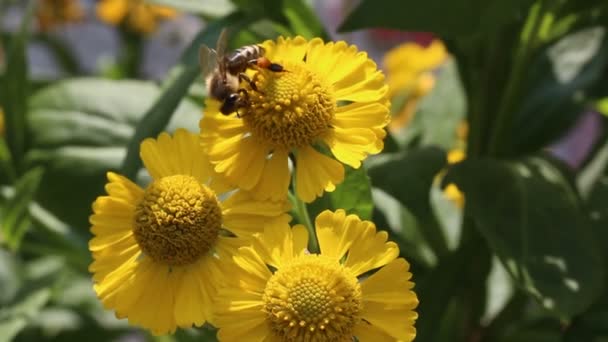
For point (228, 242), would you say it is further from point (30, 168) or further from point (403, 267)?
point (30, 168)

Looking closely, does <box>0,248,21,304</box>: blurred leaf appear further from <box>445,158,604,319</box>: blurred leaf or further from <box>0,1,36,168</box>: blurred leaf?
<box>445,158,604,319</box>: blurred leaf

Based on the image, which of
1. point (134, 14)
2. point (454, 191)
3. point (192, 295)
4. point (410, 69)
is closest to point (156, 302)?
point (192, 295)

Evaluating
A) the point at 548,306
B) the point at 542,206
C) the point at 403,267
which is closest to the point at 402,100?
the point at 542,206

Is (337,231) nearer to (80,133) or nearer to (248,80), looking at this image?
(248,80)

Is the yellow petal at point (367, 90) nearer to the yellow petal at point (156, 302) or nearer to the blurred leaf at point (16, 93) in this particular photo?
the yellow petal at point (156, 302)

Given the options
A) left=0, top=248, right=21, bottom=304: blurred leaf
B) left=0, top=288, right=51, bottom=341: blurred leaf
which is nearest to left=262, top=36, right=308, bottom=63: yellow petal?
left=0, top=288, right=51, bottom=341: blurred leaf

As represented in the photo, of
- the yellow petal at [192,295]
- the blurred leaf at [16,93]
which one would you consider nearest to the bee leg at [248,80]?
the yellow petal at [192,295]

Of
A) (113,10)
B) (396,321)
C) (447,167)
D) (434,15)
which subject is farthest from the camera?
(113,10)

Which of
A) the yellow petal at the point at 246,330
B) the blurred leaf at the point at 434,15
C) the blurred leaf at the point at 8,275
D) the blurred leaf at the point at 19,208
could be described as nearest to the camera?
the yellow petal at the point at 246,330
